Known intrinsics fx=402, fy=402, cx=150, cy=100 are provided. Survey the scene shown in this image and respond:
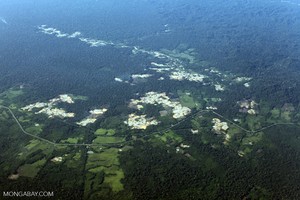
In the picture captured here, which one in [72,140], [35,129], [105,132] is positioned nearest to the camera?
[72,140]

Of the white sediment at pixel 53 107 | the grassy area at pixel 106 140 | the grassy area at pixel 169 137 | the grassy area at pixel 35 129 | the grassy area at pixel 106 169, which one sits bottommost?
the white sediment at pixel 53 107

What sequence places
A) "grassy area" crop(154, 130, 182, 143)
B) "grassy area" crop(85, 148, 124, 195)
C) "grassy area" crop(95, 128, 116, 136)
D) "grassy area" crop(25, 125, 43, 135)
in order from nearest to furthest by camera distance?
"grassy area" crop(85, 148, 124, 195) → "grassy area" crop(154, 130, 182, 143) → "grassy area" crop(25, 125, 43, 135) → "grassy area" crop(95, 128, 116, 136)

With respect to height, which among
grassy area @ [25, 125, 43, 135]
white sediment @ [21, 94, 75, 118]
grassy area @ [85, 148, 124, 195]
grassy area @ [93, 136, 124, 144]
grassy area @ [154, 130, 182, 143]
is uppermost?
grassy area @ [85, 148, 124, 195]

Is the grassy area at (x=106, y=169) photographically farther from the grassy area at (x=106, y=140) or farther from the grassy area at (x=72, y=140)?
the grassy area at (x=72, y=140)

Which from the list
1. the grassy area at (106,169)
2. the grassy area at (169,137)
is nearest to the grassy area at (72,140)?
the grassy area at (106,169)

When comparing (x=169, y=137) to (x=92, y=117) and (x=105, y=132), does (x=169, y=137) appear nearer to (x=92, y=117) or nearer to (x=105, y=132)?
(x=105, y=132)

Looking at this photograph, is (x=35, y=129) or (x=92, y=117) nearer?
(x=35, y=129)

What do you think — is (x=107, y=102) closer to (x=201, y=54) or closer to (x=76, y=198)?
(x=76, y=198)

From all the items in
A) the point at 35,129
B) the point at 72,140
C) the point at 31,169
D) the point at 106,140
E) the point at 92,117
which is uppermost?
the point at 31,169

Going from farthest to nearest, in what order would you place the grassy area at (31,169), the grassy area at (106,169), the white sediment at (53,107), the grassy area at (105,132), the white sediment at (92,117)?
the white sediment at (53,107) → the white sediment at (92,117) → the grassy area at (105,132) → the grassy area at (31,169) → the grassy area at (106,169)

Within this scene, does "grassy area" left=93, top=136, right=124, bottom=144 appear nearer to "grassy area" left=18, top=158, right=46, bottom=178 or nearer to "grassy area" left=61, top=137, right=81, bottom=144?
"grassy area" left=61, top=137, right=81, bottom=144

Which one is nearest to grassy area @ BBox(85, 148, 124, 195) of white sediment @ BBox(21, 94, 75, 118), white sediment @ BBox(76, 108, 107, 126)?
white sediment @ BBox(76, 108, 107, 126)

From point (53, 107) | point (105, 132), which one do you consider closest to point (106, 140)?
point (105, 132)
